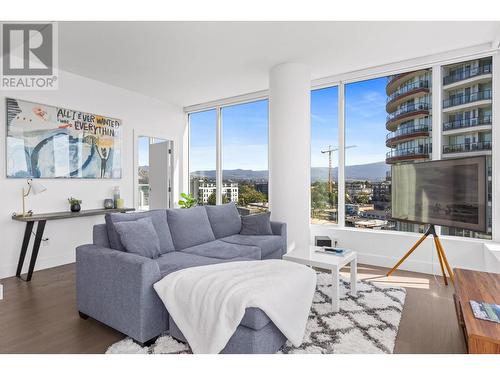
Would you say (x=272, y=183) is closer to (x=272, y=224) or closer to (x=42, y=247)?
(x=272, y=224)

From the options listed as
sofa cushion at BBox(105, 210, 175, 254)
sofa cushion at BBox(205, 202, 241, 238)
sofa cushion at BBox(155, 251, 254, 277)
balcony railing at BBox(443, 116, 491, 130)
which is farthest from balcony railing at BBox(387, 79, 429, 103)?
sofa cushion at BBox(105, 210, 175, 254)

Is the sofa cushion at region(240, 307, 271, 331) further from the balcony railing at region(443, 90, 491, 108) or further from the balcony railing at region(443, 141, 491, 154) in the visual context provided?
the balcony railing at region(443, 90, 491, 108)

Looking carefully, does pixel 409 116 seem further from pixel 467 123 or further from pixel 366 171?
pixel 366 171

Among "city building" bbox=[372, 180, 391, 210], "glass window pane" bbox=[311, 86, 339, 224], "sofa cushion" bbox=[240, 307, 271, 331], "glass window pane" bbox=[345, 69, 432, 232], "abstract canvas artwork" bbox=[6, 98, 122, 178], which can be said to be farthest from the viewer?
"glass window pane" bbox=[311, 86, 339, 224]

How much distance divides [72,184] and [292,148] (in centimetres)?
322

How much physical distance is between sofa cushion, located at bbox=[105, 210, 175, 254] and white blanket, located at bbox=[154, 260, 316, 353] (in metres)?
0.78

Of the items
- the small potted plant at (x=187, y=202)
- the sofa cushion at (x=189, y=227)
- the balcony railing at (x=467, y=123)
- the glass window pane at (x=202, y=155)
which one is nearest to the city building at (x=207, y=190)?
the glass window pane at (x=202, y=155)

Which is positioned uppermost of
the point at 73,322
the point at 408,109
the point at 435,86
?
the point at 435,86

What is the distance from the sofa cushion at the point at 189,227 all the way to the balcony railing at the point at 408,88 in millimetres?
3121

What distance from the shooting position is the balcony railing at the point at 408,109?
13.0 ft

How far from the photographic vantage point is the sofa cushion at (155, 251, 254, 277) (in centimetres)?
239

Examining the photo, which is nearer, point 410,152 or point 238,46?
point 238,46

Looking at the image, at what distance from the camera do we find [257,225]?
3.92 metres

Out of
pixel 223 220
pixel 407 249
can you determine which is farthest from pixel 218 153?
pixel 407 249
